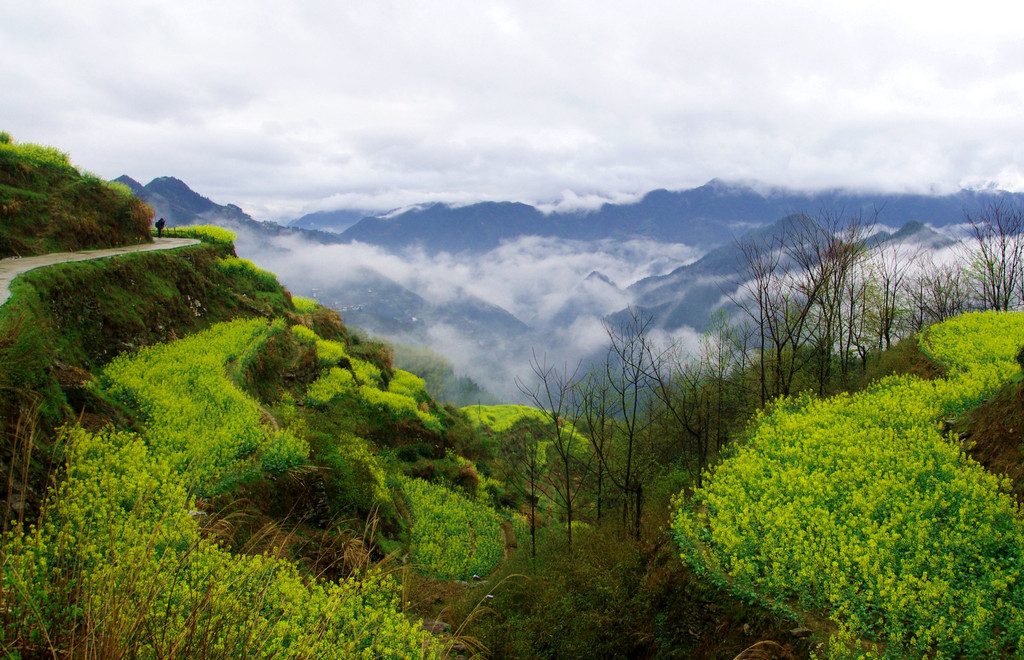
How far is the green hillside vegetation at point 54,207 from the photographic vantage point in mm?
17047

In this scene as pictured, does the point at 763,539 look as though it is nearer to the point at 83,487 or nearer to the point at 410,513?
the point at 83,487

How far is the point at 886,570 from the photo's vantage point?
816 centimetres

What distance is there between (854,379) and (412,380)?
85.9ft

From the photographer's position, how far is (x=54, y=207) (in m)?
18.6

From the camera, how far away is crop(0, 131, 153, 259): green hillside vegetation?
17047 mm

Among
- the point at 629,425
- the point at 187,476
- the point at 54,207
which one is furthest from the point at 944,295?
the point at 54,207

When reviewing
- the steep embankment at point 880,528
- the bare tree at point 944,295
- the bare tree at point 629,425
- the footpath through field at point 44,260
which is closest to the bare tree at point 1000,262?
the bare tree at point 944,295

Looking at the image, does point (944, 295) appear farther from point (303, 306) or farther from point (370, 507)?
point (303, 306)

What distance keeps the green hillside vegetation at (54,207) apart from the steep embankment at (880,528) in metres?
22.7

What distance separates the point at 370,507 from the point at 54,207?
54.3ft

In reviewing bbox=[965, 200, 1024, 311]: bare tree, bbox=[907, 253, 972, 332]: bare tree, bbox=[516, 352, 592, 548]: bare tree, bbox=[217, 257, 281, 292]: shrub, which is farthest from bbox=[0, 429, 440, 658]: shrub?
bbox=[965, 200, 1024, 311]: bare tree

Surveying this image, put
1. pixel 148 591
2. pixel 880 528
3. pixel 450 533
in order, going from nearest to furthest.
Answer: pixel 148 591, pixel 880 528, pixel 450 533

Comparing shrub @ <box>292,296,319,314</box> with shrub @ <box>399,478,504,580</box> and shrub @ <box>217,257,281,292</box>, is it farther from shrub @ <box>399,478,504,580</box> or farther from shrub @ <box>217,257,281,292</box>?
shrub @ <box>399,478,504,580</box>

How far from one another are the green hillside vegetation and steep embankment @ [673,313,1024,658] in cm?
2270
